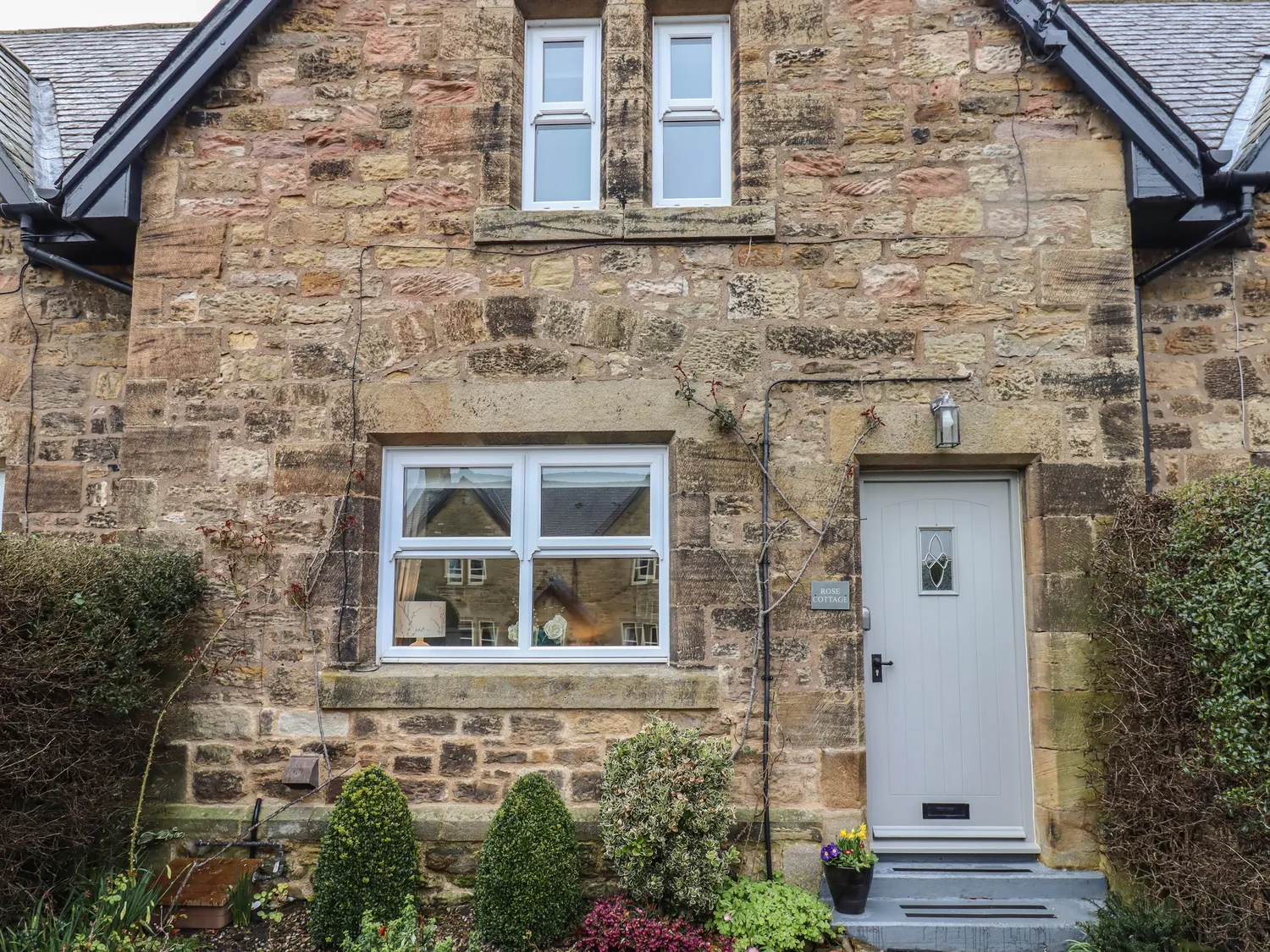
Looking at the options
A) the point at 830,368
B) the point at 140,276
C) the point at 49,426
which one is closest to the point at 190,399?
the point at 140,276

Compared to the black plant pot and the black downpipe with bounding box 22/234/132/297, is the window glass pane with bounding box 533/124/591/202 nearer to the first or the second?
the black downpipe with bounding box 22/234/132/297

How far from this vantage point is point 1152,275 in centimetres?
582

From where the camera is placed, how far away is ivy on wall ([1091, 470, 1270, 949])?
4047 millimetres

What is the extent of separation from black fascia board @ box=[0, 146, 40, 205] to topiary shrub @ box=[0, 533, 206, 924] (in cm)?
263

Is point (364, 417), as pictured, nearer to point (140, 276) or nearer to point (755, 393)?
point (140, 276)

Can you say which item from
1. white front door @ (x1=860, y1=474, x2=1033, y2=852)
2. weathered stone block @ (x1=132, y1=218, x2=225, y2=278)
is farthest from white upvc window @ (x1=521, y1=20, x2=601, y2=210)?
white front door @ (x1=860, y1=474, x2=1033, y2=852)

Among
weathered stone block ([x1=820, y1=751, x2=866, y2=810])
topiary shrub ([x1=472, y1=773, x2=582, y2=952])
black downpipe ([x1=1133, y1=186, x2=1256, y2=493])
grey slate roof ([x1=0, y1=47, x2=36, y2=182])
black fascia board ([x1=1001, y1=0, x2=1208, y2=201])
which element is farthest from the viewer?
grey slate roof ([x1=0, y1=47, x2=36, y2=182])

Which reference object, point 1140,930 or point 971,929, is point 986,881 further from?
point 1140,930

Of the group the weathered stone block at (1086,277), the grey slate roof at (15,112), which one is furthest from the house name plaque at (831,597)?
the grey slate roof at (15,112)

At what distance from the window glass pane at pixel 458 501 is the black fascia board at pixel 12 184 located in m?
3.30

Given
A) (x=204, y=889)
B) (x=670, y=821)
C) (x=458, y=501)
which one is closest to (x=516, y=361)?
(x=458, y=501)

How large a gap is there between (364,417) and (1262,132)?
5.98 m

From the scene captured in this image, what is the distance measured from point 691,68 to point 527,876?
5.16m

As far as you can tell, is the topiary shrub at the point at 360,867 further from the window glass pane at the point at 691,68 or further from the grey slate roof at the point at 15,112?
the grey slate roof at the point at 15,112
